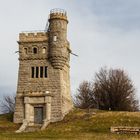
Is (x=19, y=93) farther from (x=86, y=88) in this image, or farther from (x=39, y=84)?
(x=86, y=88)

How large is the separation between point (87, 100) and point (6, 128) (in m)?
31.4

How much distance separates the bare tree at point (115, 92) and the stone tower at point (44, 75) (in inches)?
667

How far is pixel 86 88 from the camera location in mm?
90438

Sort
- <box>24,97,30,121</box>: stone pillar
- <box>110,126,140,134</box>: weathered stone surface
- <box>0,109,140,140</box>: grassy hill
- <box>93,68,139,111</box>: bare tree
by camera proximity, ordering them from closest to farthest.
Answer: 1. <box>110,126,140,134</box>: weathered stone surface
2. <box>0,109,140,140</box>: grassy hill
3. <box>24,97,30,121</box>: stone pillar
4. <box>93,68,139,111</box>: bare tree

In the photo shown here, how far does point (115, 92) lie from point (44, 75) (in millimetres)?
21311

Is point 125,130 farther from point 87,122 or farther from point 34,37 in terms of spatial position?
point 34,37

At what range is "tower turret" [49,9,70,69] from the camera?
6434cm

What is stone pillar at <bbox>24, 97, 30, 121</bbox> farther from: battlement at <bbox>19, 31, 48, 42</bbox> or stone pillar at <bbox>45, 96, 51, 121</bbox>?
battlement at <bbox>19, 31, 48, 42</bbox>

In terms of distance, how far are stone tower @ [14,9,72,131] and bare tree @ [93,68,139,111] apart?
1694 centimetres

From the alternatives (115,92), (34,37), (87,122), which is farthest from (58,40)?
(115,92)

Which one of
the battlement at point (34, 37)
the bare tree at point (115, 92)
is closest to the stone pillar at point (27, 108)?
the battlement at point (34, 37)

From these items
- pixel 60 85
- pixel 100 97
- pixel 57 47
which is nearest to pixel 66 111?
pixel 60 85

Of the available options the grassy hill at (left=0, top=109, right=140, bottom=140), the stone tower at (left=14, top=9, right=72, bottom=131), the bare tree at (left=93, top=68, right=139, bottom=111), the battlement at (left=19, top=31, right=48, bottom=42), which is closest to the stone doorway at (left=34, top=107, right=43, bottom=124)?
the stone tower at (left=14, top=9, right=72, bottom=131)

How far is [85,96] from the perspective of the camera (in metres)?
89.8
